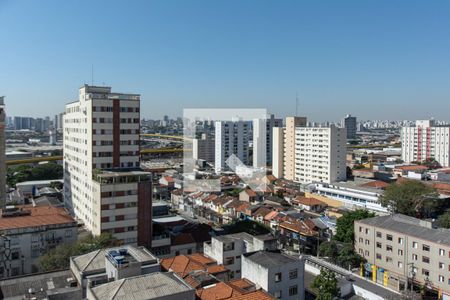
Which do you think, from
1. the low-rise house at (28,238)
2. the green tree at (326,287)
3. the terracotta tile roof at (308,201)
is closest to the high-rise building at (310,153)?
the terracotta tile roof at (308,201)

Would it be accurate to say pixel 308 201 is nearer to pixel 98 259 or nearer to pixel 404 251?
pixel 404 251

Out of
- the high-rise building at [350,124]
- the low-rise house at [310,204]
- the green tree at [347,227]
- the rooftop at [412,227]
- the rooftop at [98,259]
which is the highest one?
the high-rise building at [350,124]

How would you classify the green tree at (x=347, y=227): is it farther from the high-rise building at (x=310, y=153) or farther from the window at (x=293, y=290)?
the high-rise building at (x=310, y=153)

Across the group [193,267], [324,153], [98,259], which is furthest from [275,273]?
[324,153]

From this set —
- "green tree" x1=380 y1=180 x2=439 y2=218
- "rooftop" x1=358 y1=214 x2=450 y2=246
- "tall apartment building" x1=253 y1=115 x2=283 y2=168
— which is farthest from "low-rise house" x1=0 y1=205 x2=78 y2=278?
"tall apartment building" x1=253 y1=115 x2=283 y2=168

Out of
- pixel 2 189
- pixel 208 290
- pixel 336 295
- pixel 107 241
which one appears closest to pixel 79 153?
pixel 2 189

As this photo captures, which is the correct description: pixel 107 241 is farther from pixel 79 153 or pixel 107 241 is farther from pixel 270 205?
pixel 270 205
